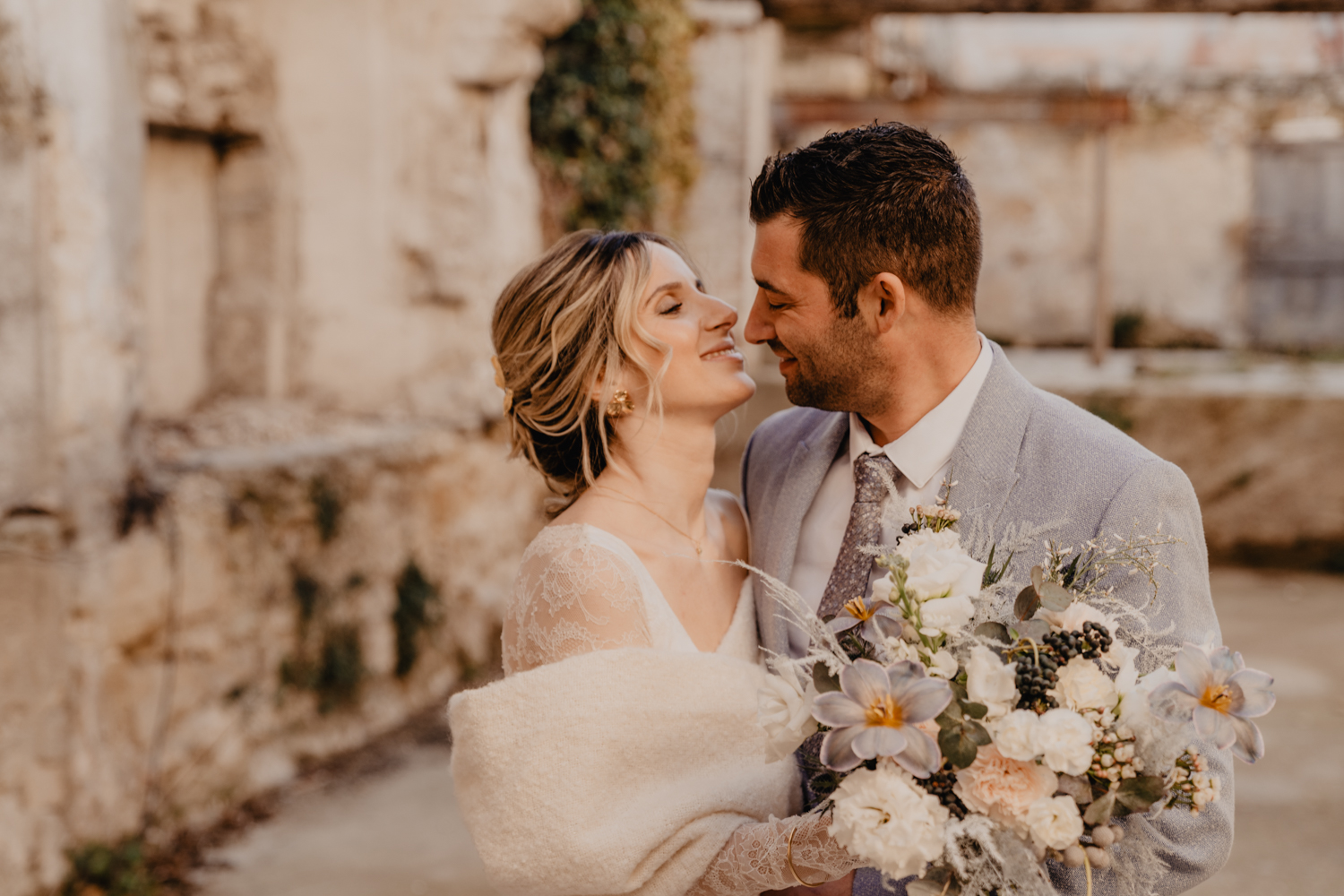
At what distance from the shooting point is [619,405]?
2127 mm

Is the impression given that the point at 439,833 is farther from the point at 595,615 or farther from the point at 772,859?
the point at 772,859

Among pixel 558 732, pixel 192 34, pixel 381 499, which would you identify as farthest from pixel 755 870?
pixel 192 34

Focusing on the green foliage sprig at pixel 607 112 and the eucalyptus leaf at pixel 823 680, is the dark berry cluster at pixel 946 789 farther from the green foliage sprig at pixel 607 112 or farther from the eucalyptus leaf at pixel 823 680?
Result: the green foliage sprig at pixel 607 112

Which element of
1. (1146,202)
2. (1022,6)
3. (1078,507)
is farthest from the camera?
(1146,202)

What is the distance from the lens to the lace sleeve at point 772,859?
1.53 m

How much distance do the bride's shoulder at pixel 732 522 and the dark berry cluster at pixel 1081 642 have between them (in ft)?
3.62

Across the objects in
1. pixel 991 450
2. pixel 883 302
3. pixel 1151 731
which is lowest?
pixel 1151 731

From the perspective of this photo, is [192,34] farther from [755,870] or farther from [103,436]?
[755,870]

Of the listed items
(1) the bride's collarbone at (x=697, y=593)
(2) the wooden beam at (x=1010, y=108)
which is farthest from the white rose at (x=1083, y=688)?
(2) the wooden beam at (x=1010, y=108)

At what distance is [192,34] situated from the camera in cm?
454

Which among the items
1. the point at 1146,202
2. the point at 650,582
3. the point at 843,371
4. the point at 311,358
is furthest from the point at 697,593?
the point at 1146,202

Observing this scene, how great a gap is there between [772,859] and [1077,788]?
21.1 inches

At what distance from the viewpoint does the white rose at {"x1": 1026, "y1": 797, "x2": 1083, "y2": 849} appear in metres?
1.19

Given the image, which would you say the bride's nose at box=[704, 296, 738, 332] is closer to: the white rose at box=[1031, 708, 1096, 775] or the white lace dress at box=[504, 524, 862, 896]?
the white lace dress at box=[504, 524, 862, 896]
